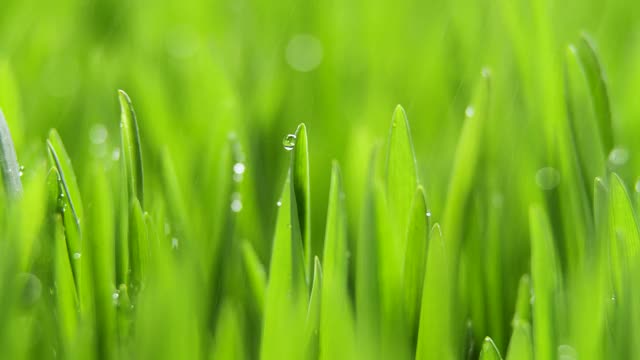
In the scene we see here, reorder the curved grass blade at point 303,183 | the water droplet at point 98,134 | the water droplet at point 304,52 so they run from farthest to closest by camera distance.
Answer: the water droplet at point 304,52, the water droplet at point 98,134, the curved grass blade at point 303,183

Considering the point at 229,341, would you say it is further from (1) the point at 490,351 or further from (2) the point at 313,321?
(1) the point at 490,351

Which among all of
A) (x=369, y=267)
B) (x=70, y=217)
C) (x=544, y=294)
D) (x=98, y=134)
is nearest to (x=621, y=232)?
(x=544, y=294)

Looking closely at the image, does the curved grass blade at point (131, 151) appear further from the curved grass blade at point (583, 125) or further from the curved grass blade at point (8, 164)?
the curved grass blade at point (583, 125)

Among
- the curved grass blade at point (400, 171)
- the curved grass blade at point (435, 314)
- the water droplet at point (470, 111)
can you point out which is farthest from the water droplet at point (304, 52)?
the curved grass blade at point (435, 314)

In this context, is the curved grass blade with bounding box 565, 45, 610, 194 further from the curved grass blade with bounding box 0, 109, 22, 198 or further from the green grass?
the curved grass blade with bounding box 0, 109, 22, 198

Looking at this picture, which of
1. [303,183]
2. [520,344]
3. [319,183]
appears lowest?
[520,344]

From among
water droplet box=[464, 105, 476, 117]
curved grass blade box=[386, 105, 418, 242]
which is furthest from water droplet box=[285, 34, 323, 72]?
curved grass blade box=[386, 105, 418, 242]

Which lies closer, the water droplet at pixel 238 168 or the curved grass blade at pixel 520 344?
the curved grass blade at pixel 520 344
